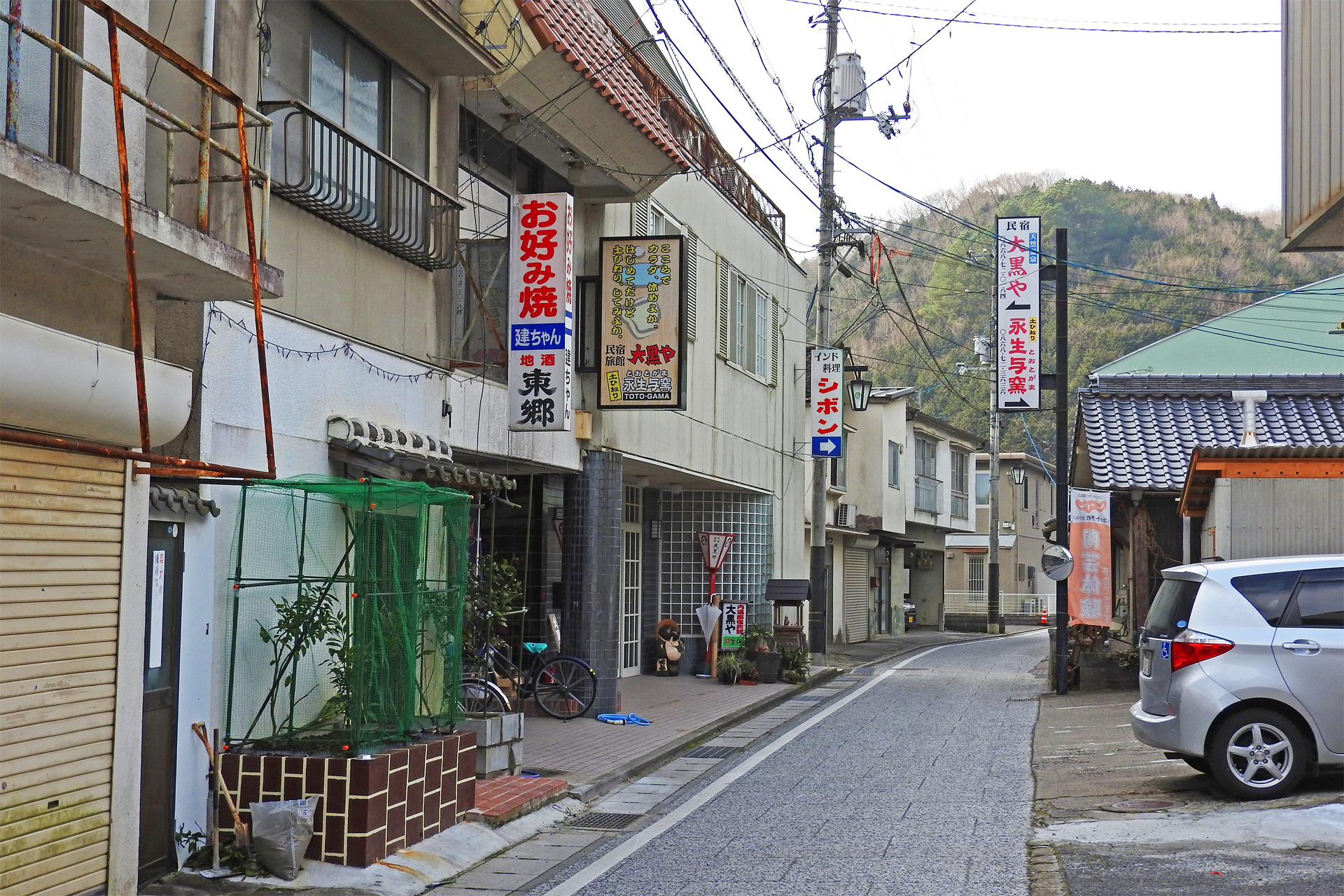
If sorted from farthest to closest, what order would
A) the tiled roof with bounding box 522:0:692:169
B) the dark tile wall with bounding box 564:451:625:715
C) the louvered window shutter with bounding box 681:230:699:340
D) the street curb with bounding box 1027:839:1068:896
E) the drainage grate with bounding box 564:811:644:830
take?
the louvered window shutter with bounding box 681:230:699:340
the dark tile wall with bounding box 564:451:625:715
the tiled roof with bounding box 522:0:692:169
the drainage grate with bounding box 564:811:644:830
the street curb with bounding box 1027:839:1068:896

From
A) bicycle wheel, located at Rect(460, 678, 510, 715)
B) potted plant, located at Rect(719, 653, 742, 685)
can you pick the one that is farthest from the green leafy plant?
potted plant, located at Rect(719, 653, 742, 685)

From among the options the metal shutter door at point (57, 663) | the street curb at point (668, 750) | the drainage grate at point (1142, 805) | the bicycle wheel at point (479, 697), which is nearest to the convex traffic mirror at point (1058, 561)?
the street curb at point (668, 750)

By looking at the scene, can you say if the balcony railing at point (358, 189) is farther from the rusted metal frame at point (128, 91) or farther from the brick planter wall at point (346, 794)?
the brick planter wall at point (346, 794)

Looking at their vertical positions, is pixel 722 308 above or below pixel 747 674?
above

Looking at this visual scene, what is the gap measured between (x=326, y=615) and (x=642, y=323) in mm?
7722

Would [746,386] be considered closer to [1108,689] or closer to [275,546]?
[1108,689]

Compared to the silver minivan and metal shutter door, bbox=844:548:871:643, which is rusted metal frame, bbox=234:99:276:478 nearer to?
the silver minivan

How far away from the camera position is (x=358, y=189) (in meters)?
10.0

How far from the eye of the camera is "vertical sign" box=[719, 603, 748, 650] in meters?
21.5

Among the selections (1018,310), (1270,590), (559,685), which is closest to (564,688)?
(559,685)

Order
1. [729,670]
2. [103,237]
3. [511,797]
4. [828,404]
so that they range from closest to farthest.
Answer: [103,237]
[511,797]
[729,670]
[828,404]

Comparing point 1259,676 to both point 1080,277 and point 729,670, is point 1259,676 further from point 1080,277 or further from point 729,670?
point 1080,277

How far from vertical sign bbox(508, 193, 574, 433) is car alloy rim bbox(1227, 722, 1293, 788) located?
6.69 metres

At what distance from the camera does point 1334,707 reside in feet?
30.6
